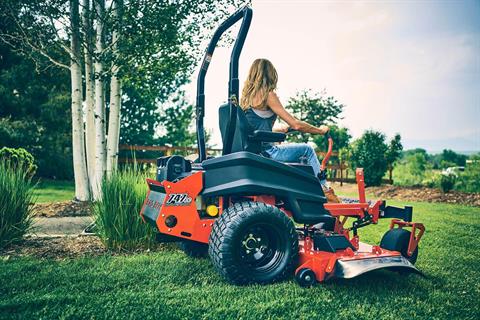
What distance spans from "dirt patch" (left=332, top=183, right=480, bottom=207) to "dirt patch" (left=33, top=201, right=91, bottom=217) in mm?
8739

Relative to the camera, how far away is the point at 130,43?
7371mm

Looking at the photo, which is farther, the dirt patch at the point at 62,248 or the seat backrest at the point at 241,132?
the dirt patch at the point at 62,248

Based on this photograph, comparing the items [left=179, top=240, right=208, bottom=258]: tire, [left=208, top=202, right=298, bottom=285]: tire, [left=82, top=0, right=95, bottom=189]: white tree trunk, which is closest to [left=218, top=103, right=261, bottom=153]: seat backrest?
[left=208, top=202, right=298, bottom=285]: tire

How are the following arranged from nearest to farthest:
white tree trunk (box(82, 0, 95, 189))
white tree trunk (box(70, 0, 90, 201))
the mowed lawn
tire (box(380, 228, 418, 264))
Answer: the mowed lawn
tire (box(380, 228, 418, 264))
white tree trunk (box(82, 0, 95, 189))
white tree trunk (box(70, 0, 90, 201))

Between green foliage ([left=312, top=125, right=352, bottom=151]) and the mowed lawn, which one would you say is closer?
the mowed lawn

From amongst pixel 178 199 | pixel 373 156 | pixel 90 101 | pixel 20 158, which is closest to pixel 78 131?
pixel 90 101

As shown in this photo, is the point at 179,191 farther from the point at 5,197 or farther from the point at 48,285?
the point at 5,197

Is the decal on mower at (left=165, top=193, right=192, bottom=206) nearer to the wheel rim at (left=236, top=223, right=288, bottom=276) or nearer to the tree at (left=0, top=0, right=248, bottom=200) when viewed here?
the wheel rim at (left=236, top=223, right=288, bottom=276)

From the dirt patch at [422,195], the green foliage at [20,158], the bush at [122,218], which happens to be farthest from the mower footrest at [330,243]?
the dirt patch at [422,195]

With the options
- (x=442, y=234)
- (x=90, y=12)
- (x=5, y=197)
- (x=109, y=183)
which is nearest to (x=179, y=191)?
(x=109, y=183)

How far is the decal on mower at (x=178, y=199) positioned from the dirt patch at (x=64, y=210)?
14.9ft

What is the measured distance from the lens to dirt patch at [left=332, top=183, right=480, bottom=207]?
1111 centimetres

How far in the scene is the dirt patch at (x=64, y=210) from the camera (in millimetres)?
7367

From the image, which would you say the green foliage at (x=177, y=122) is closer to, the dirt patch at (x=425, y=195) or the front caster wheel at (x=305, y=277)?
the dirt patch at (x=425, y=195)
